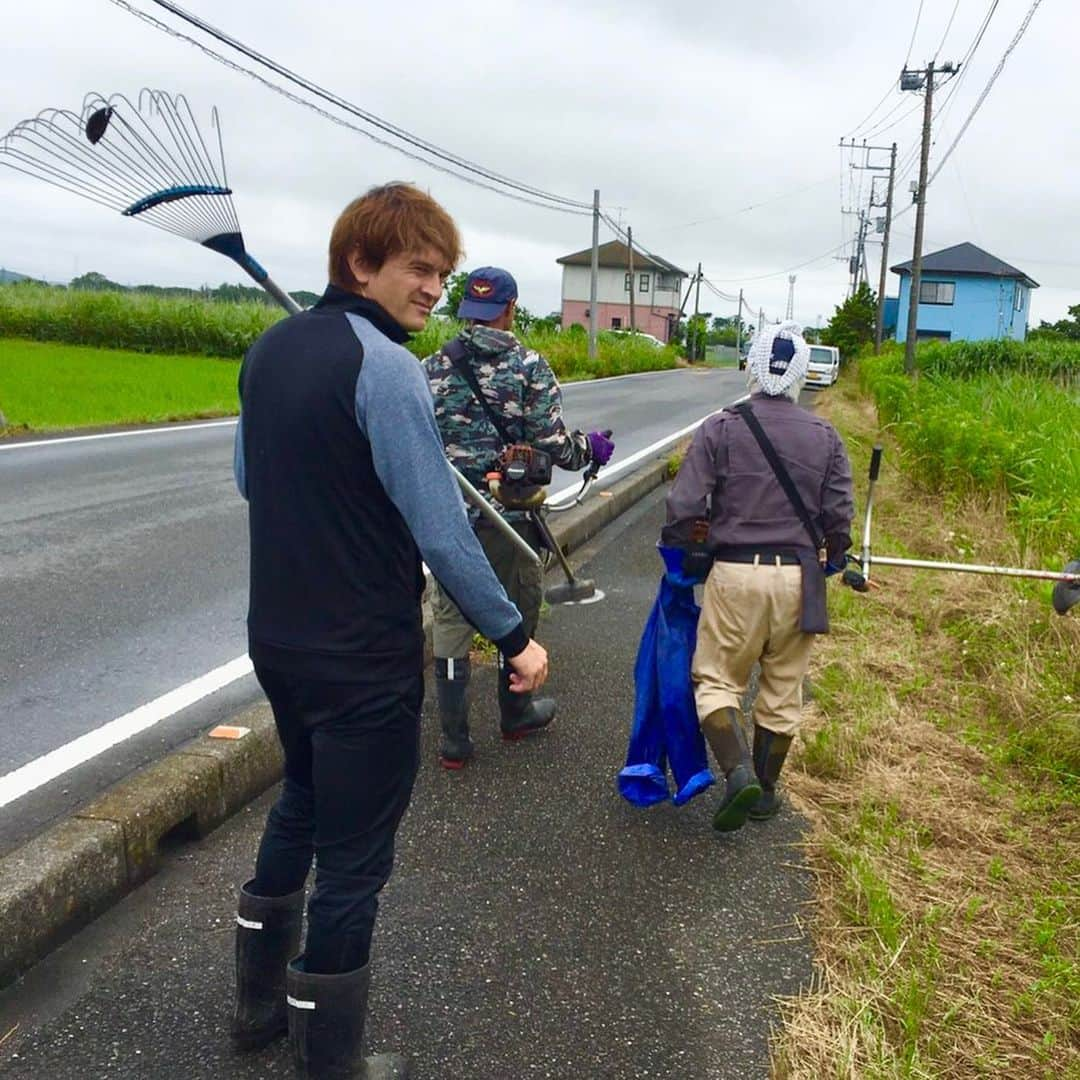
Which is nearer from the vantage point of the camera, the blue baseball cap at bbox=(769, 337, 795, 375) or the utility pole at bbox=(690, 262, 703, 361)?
the blue baseball cap at bbox=(769, 337, 795, 375)

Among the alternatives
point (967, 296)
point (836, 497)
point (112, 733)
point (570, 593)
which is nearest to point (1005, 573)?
point (836, 497)

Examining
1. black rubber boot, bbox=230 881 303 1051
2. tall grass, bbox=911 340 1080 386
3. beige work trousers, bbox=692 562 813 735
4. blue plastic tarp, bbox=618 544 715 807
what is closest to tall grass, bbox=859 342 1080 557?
beige work trousers, bbox=692 562 813 735

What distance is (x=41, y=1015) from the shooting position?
93.4 inches

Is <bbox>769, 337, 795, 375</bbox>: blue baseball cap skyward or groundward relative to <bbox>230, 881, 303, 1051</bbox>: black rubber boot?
skyward

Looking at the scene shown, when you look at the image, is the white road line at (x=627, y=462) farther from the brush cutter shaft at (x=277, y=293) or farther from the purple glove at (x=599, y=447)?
the brush cutter shaft at (x=277, y=293)

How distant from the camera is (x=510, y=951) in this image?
8.94ft

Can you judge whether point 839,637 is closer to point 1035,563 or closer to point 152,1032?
point 1035,563

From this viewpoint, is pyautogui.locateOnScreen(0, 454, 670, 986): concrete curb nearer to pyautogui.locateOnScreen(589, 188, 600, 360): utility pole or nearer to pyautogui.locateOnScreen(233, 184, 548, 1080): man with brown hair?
pyautogui.locateOnScreen(233, 184, 548, 1080): man with brown hair

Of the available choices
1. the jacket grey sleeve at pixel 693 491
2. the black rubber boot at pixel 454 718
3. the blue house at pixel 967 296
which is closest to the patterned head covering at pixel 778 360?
the jacket grey sleeve at pixel 693 491

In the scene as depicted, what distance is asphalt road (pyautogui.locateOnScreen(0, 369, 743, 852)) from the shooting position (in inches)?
152

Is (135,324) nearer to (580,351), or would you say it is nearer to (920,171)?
(580,351)

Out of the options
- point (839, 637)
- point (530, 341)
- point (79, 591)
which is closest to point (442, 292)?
point (839, 637)

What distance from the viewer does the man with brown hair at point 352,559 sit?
6.31ft

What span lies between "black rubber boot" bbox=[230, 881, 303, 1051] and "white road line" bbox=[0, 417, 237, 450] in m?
9.87
